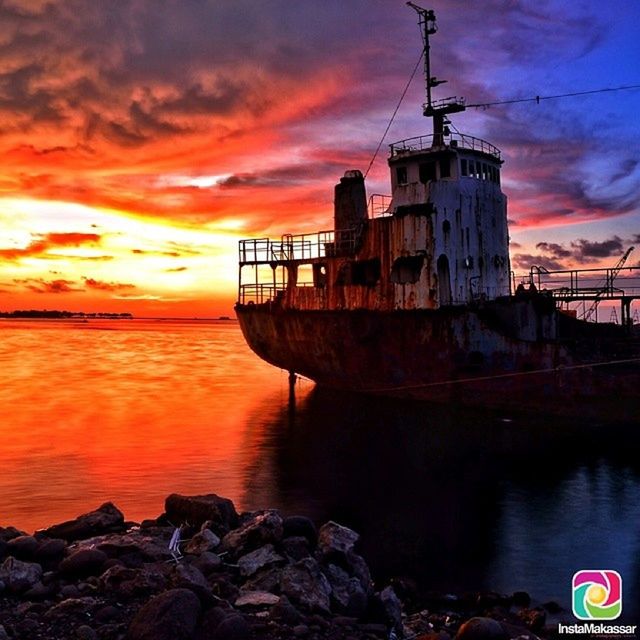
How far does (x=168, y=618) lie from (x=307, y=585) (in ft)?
6.71

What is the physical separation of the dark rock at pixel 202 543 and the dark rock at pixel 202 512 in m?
0.54

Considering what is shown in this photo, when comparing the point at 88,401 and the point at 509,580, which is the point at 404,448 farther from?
the point at 88,401

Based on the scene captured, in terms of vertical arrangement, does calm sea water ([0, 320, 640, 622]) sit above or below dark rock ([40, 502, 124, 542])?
below

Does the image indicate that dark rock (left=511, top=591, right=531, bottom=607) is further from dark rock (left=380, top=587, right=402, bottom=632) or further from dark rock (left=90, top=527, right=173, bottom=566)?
dark rock (left=90, top=527, right=173, bottom=566)

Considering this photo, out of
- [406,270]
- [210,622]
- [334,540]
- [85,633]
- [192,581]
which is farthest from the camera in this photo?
[406,270]

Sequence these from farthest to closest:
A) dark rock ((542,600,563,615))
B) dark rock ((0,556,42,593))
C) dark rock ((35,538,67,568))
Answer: dark rock ((542,600,563,615)) < dark rock ((35,538,67,568)) < dark rock ((0,556,42,593))

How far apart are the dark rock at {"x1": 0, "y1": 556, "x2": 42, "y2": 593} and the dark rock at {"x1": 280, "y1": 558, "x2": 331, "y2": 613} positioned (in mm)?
2891

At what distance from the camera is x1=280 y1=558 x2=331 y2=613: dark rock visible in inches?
289

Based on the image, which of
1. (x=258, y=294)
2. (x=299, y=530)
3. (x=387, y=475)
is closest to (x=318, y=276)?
(x=258, y=294)

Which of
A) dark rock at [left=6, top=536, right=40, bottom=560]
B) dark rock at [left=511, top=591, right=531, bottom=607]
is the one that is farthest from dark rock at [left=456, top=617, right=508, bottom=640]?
dark rock at [left=6, top=536, right=40, bottom=560]

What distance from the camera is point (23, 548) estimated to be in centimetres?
855

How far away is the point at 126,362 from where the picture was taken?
62688 mm

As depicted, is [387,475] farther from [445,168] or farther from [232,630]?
[445,168]

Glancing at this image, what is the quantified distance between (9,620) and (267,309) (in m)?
24.6
